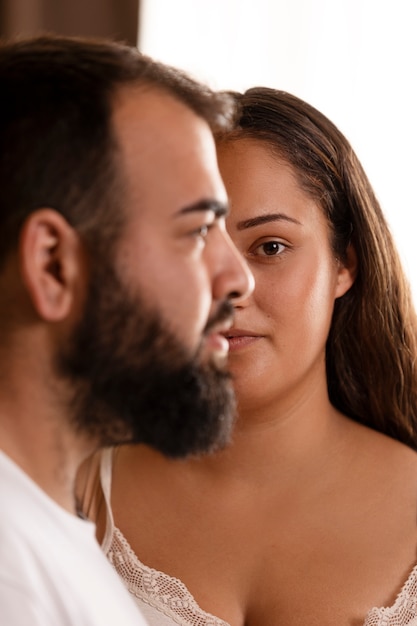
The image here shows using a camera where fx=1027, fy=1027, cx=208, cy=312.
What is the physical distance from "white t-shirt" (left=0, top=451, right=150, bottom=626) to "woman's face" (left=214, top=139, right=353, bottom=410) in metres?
0.63

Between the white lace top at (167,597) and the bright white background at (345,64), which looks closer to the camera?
the white lace top at (167,597)

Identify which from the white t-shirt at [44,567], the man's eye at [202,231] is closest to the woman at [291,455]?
the man's eye at [202,231]

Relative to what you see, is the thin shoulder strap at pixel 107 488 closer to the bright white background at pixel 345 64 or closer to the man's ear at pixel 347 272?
the man's ear at pixel 347 272

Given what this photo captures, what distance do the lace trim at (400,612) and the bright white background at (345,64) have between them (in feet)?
2.45

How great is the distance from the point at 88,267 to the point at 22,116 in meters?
0.18

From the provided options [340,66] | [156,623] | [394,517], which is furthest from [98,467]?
[340,66]

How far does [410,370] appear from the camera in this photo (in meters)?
1.97

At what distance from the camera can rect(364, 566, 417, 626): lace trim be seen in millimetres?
1641

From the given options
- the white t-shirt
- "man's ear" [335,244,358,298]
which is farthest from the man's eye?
"man's ear" [335,244,358,298]

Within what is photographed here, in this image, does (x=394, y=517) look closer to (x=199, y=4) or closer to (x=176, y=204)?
(x=176, y=204)

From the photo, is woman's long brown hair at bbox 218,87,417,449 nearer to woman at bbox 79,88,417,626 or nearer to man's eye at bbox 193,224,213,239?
woman at bbox 79,88,417,626

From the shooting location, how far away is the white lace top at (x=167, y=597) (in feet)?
5.41

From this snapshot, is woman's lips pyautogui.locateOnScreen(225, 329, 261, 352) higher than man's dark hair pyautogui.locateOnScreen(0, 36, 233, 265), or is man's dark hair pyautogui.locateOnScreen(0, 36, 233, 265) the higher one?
man's dark hair pyautogui.locateOnScreen(0, 36, 233, 265)

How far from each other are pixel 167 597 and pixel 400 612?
38 centimetres
